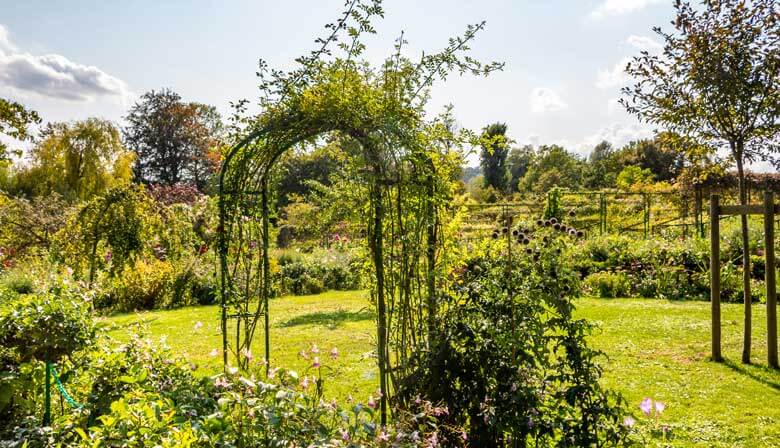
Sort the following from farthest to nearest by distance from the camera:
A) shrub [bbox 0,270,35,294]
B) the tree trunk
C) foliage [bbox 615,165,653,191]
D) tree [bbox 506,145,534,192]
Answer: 1. tree [bbox 506,145,534,192]
2. foliage [bbox 615,165,653,191]
3. shrub [bbox 0,270,35,294]
4. the tree trunk

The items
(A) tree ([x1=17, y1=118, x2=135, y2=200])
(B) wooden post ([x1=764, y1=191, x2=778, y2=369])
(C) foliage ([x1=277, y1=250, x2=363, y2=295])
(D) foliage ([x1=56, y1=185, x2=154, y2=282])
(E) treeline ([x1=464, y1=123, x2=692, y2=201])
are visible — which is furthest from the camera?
(E) treeline ([x1=464, y1=123, x2=692, y2=201])

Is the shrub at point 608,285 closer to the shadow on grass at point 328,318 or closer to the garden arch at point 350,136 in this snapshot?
the shadow on grass at point 328,318

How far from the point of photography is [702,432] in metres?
3.60

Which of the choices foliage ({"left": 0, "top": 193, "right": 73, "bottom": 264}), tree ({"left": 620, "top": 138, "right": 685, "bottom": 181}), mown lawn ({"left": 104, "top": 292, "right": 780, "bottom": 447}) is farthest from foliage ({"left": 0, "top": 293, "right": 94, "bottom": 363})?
tree ({"left": 620, "top": 138, "right": 685, "bottom": 181})

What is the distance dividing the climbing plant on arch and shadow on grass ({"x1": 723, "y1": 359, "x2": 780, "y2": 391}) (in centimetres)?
340

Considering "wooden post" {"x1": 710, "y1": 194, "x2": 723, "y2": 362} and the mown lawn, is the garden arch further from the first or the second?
"wooden post" {"x1": 710, "y1": 194, "x2": 723, "y2": 362}

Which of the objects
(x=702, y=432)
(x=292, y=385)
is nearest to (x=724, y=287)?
(x=702, y=432)

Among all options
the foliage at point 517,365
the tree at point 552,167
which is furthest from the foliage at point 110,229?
the tree at point 552,167

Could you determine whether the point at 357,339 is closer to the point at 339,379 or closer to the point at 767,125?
the point at 339,379

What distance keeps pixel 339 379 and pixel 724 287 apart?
22.9 ft

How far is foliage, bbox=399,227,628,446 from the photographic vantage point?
260 centimetres

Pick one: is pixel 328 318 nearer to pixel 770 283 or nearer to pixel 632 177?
pixel 770 283

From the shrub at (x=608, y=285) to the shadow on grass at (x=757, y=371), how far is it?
14.0ft

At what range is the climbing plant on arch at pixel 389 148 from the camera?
9.76 ft
